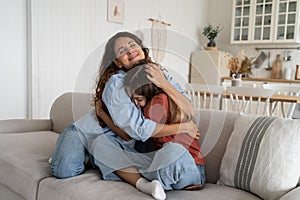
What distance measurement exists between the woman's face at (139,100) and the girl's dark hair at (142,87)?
1cm

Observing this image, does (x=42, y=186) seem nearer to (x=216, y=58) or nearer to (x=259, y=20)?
(x=216, y=58)

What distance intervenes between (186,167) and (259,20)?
4.43 m

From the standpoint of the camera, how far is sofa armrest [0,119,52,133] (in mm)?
2032

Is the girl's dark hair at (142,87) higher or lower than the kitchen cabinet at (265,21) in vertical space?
lower

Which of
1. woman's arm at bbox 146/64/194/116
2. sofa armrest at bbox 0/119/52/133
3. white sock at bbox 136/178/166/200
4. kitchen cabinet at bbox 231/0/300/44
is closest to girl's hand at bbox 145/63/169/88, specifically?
woman's arm at bbox 146/64/194/116

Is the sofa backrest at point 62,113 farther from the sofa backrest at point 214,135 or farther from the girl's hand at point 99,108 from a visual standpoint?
the sofa backrest at point 214,135

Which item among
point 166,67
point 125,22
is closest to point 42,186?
point 166,67

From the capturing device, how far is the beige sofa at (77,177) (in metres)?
1.14

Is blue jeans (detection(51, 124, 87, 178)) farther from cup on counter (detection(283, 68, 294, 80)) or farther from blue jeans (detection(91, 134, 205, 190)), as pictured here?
cup on counter (detection(283, 68, 294, 80))

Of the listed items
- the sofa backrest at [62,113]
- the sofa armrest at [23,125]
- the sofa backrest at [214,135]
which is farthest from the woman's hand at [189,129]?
the sofa armrest at [23,125]

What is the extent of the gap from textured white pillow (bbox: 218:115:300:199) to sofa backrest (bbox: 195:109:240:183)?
6 cm

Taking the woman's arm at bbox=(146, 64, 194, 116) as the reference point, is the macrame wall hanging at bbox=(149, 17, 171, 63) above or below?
above

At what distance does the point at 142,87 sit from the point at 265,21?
432 cm

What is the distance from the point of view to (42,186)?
50.1 inches
